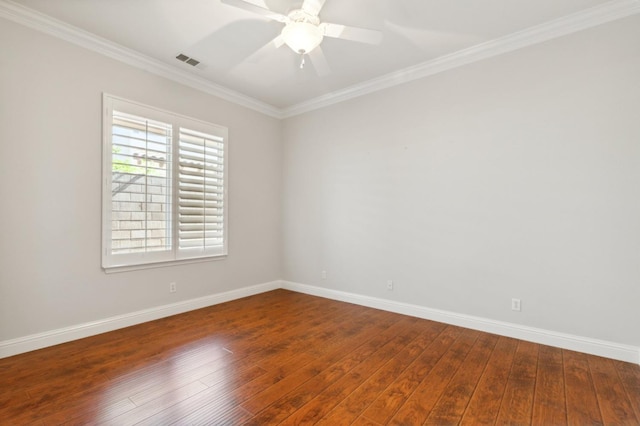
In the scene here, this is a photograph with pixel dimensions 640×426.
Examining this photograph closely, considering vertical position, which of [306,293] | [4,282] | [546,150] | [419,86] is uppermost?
[419,86]

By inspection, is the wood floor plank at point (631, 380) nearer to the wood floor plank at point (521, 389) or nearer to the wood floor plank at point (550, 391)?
the wood floor plank at point (550, 391)

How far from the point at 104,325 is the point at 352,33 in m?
3.79

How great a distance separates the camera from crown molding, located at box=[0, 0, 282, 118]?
102 inches

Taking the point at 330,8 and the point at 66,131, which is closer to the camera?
the point at 330,8

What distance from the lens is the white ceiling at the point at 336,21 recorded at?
2539 millimetres

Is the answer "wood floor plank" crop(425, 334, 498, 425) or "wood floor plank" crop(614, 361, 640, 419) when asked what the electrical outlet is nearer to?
"wood floor plank" crop(425, 334, 498, 425)

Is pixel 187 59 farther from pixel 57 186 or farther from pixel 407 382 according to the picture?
pixel 407 382

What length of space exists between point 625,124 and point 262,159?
13.8ft

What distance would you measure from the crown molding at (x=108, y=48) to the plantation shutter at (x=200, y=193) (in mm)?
639

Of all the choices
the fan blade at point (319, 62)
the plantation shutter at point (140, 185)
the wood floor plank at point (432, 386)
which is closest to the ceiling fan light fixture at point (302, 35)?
the fan blade at point (319, 62)

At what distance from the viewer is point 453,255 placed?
3367mm

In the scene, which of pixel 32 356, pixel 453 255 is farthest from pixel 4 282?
pixel 453 255

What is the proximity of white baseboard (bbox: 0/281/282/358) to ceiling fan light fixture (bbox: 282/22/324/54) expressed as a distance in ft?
10.7

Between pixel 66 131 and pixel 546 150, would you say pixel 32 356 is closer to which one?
pixel 66 131
